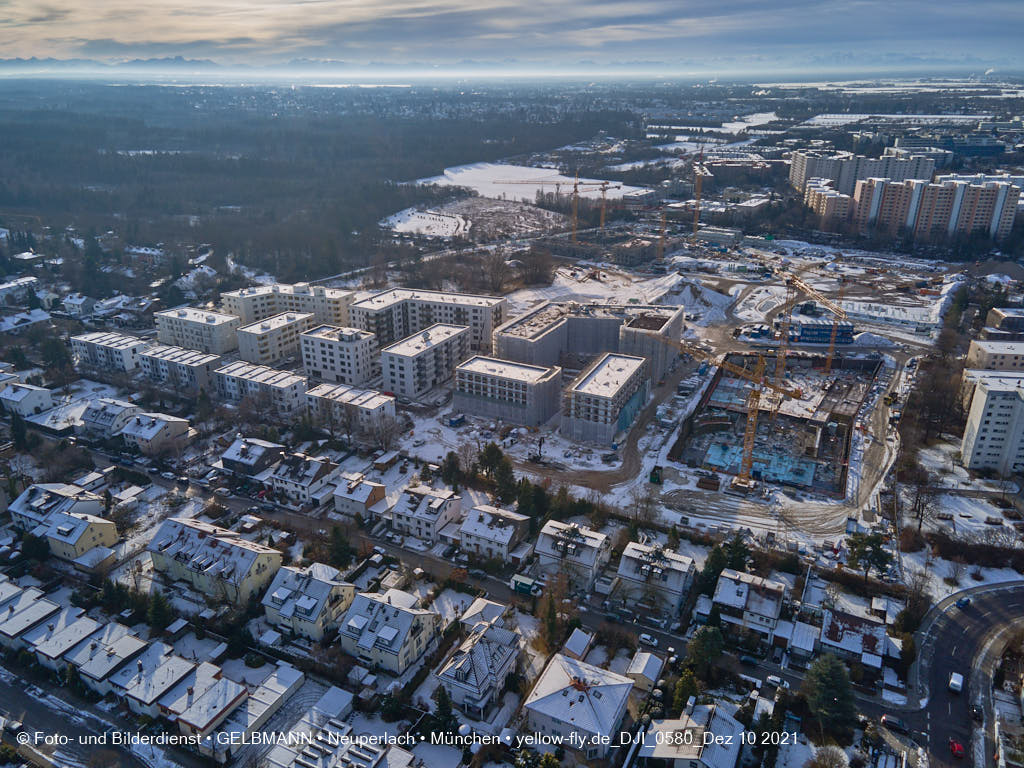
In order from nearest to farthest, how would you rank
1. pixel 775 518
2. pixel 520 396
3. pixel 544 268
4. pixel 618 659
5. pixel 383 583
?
pixel 618 659 → pixel 383 583 → pixel 775 518 → pixel 520 396 → pixel 544 268

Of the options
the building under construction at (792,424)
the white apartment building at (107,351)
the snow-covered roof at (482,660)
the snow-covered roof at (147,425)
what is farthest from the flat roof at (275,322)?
the snow-covered roof at (482,660)

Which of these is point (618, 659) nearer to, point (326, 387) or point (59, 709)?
point (59, 709)

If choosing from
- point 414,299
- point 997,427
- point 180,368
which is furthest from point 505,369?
point 997,427

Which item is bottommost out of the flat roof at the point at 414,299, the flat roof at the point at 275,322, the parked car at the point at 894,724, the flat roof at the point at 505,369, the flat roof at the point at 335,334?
the parked car at the point at 894,724

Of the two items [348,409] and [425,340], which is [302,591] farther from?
[425,340]

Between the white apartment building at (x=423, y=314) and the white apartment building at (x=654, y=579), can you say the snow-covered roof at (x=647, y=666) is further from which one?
the white apartment building at (x=423, y=314)

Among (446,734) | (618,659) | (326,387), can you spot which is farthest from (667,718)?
(326,387)

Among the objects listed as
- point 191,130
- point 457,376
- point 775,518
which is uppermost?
point 191,130
